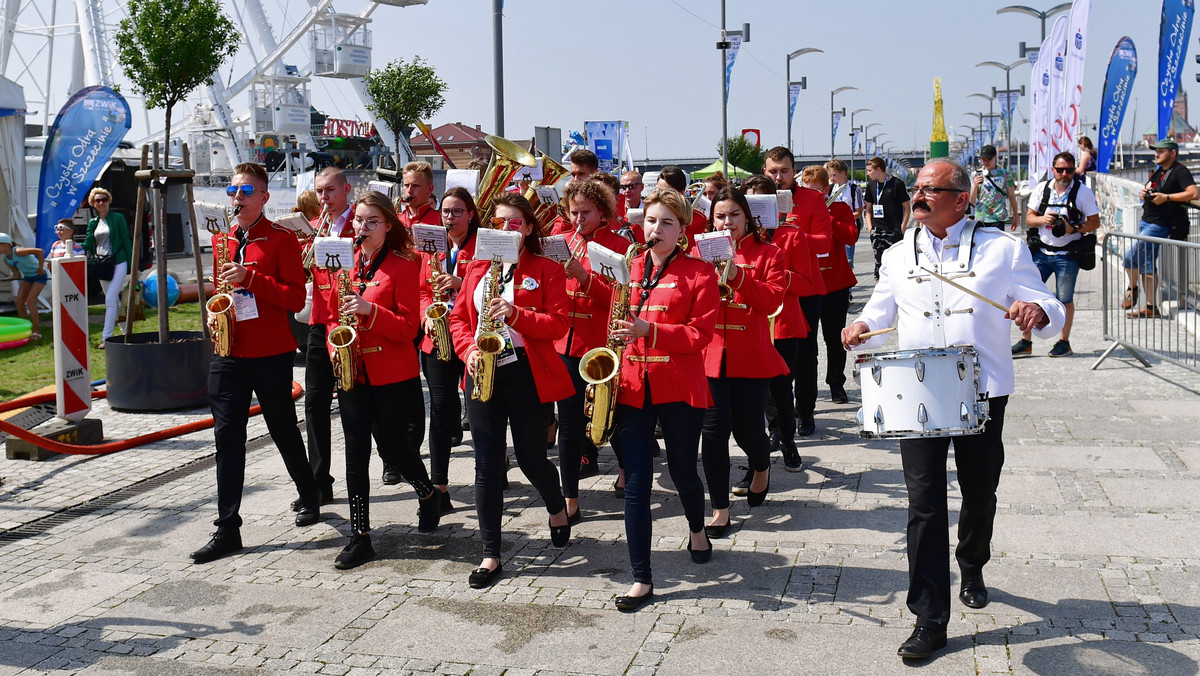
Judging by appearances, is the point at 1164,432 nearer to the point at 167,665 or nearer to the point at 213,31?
the point at 167,665

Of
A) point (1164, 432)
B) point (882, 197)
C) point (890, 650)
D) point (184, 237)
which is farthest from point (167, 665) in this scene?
point (184, 237)

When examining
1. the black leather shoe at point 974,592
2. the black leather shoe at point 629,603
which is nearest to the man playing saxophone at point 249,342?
the black leather shoe at point 629,603

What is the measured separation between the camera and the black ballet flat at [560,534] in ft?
19.1

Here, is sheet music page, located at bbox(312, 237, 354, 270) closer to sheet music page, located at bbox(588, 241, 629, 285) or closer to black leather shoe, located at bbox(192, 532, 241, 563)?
sheet music page, located at bbox(588, 241, 629, 285)

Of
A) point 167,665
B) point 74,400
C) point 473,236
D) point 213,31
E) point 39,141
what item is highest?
point 213,31

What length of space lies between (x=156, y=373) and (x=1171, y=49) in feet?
46.1

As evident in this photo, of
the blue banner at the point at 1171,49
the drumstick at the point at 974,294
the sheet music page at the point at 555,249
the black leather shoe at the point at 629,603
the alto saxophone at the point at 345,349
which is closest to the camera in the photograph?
the drumstick at the point at 974,294

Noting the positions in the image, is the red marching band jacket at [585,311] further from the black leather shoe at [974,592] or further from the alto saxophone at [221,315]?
the black leather shoe at [974,592]

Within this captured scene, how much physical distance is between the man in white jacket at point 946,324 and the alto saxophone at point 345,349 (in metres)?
2.47

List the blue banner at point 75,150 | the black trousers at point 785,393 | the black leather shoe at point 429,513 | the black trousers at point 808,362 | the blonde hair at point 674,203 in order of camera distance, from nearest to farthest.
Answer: the blonde hair at point 674,203 → the black leather shoe at point 429,513 → the black trousers at point 785,393 → the black trousers at point 808,362 → the blue banner at point 75,150

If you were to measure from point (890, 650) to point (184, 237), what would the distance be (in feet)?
77.8

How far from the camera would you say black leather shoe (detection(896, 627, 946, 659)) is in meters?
4.18

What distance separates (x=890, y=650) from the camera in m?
4.34

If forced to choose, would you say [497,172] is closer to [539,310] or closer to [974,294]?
[539,310]
